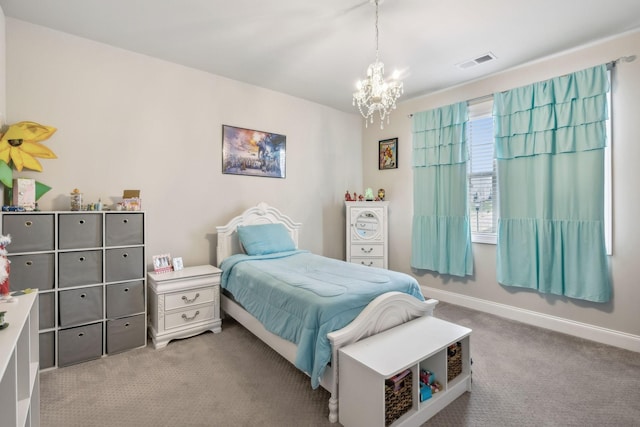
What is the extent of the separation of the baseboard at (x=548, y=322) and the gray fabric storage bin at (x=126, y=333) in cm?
331

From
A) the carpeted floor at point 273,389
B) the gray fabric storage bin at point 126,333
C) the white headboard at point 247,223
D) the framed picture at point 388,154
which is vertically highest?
the framed picture at point 388,154

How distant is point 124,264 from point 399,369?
2254 millimetres

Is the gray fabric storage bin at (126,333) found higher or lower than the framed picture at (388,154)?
lower

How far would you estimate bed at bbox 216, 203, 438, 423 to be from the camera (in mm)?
1790

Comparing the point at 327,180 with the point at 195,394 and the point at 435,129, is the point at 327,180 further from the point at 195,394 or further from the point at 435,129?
the point at 195,394

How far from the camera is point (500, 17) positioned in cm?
236

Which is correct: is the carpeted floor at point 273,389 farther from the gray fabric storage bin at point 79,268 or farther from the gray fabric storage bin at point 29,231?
the gray fabric storage bin at point 29,231

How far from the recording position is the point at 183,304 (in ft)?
8.94

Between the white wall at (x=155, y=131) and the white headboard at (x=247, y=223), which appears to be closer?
the white wall at (x=155, y=131)

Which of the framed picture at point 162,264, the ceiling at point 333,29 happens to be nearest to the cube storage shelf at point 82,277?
the framed picture at point 162,264

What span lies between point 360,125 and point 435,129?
134 centimetres

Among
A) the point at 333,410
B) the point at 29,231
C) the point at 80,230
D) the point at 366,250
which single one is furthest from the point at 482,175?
the point at 29,231

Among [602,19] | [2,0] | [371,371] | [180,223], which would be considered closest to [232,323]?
[180,223]

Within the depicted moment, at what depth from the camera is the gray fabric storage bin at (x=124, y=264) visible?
8.02ft
